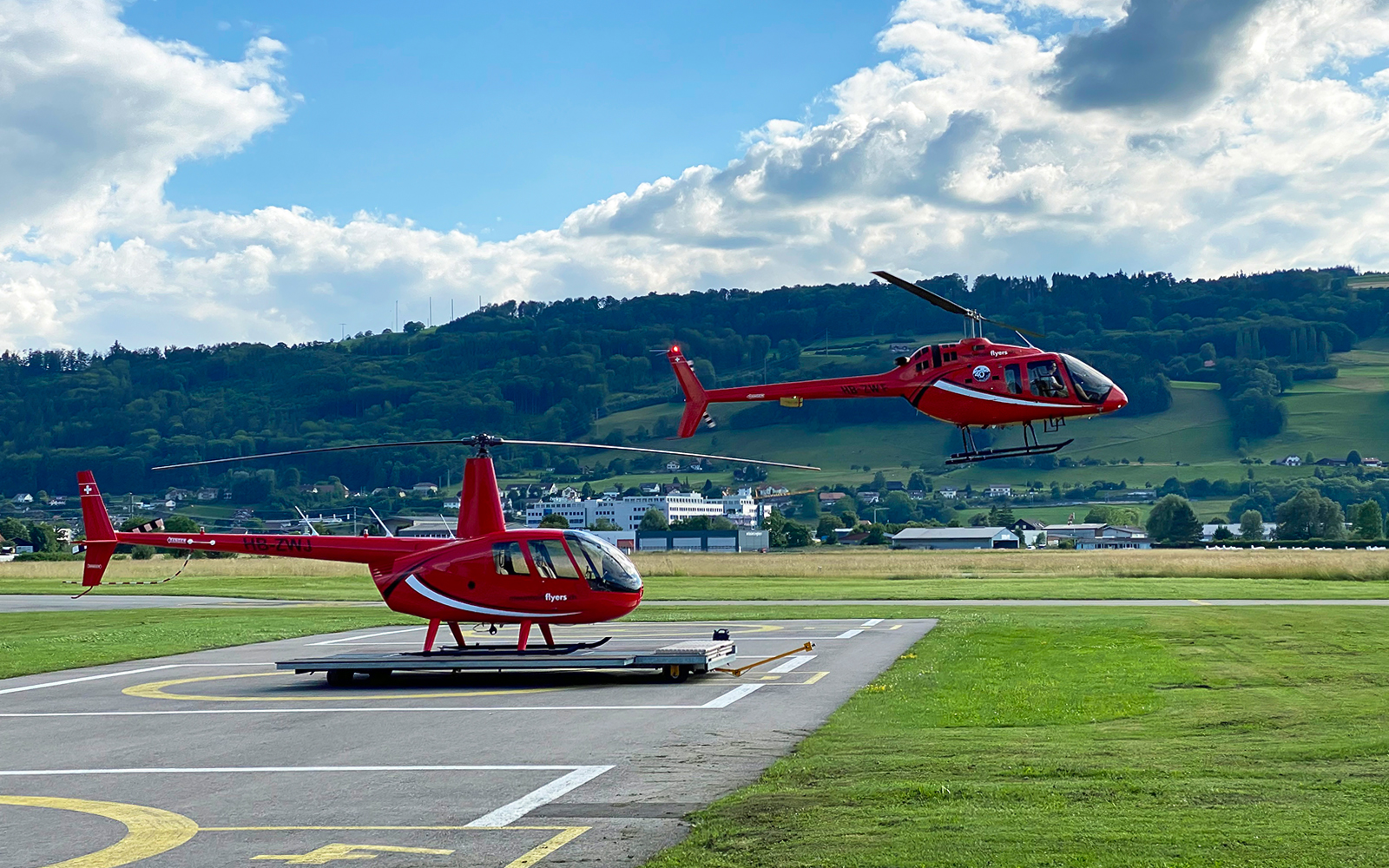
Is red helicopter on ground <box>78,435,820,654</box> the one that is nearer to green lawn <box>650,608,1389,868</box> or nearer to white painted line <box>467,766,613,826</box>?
green lawn <box>650,608,1389,868</box>

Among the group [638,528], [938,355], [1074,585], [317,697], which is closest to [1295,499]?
[638,528]

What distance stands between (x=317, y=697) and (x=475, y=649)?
334cm

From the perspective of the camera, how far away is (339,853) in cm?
938

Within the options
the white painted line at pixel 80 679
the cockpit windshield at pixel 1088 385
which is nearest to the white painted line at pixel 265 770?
the white painted line at pixel 80 679

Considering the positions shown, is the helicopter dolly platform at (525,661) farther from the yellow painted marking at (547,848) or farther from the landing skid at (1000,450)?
the yellow painted marking at (547,848)

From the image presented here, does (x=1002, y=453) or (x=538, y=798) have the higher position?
(x=1002, y=453)

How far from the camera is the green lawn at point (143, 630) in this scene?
28.6 metres

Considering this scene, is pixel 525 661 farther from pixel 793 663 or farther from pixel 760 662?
pixel 793 663

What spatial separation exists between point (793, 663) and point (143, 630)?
21372 mm

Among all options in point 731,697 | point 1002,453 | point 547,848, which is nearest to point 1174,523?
point 1002,453

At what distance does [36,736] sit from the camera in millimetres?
16938

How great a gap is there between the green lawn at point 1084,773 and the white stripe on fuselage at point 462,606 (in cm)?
612

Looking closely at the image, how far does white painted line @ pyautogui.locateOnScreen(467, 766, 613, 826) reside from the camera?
413 inches

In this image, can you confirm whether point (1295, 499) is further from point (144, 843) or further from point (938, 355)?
point (144, 843)
